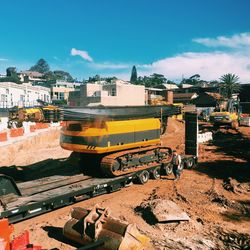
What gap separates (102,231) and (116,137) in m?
5.19

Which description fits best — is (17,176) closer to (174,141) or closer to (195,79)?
(174,141)

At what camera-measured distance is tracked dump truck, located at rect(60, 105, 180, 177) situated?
12.1 meters

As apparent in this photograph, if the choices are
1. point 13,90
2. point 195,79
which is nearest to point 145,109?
point 13,90

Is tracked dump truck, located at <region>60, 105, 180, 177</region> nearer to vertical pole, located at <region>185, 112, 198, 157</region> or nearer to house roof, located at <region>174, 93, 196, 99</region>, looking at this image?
vertical pole, located at <region>185, 112, 198, 157</region>

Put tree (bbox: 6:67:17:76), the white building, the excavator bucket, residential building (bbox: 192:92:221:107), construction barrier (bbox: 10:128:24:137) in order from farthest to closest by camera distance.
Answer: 1. tree (bbox: 6:67:17:76)
2. residential building (bbox: 192:92:221:107)
3. the white building
4. construction barrier (bbox: 10:128:24:137)
5. the excavator bucket

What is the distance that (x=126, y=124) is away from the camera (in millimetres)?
13078

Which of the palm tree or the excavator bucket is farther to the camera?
the palm tree

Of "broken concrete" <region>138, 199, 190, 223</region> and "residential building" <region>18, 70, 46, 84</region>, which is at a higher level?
"residential building" <region>18, 70, 46, 84</region>

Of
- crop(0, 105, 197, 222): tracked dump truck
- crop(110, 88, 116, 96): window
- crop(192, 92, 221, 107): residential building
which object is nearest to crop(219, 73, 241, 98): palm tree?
crop(192, 92, 221, 107): residential building

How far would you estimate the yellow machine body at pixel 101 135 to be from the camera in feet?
39.7

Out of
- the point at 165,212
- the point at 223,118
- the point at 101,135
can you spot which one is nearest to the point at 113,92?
the point at 223,118

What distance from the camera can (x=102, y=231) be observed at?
7.91 metres

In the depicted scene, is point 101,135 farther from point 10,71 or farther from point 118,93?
point 10,71

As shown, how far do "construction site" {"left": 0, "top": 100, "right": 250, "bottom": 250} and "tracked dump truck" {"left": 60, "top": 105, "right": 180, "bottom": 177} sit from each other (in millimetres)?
40
